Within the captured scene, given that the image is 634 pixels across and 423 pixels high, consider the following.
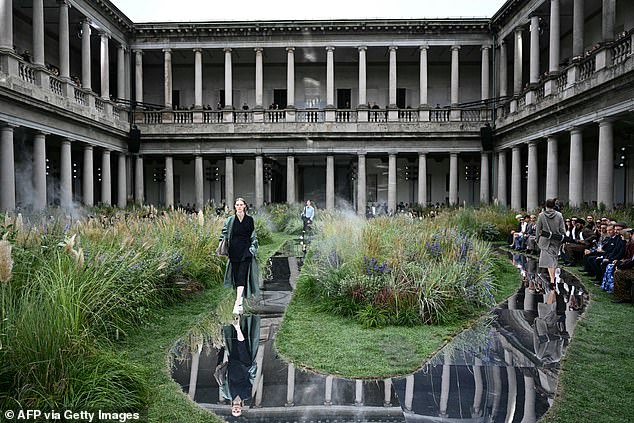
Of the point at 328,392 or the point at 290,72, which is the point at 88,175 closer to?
the point at 290,72

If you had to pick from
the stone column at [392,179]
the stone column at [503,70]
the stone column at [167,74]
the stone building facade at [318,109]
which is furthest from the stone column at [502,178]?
the stone column at [167,74]

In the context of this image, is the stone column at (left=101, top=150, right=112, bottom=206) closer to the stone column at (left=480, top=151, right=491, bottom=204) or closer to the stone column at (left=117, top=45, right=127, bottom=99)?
the stone column at (left=117, top=45, right=127, bottom=99)

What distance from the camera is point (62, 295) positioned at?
4.00m

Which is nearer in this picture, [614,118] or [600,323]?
[600,323]

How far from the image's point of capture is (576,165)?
19.3m

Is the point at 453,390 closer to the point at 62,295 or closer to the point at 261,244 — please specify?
the point at 62,295

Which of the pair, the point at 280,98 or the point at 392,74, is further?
the point at 280,98

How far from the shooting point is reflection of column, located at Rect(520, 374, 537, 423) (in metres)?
3.93

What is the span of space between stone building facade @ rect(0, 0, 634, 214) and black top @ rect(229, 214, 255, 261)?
1369 cm

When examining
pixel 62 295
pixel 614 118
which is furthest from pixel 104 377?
pixel 614 118

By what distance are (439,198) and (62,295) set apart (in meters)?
29.9

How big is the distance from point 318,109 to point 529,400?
25.1m

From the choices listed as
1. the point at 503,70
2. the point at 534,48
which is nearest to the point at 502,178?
the point at 503,70

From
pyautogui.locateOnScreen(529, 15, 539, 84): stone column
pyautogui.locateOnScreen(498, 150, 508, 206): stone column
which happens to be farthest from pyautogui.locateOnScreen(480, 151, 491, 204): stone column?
pyautogui.locateOnScreen(529, 15, 539, 84): stone column
